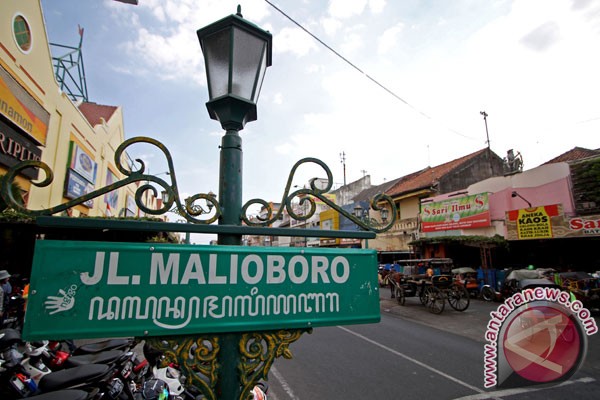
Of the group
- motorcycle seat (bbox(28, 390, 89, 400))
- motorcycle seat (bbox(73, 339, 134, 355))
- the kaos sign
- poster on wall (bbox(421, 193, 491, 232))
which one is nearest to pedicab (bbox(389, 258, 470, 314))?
poster on wall (bbox(421, 193, 491, 232))

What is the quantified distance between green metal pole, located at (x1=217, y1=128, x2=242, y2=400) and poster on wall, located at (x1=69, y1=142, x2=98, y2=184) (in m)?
11.6

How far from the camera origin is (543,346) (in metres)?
5.30

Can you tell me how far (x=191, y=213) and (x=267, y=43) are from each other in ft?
3.51

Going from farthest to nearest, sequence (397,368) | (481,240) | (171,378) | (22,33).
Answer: (481,240), (22,33), (397,368), (171,378)

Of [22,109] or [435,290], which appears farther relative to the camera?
[435,290]

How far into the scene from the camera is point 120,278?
1.19 meters

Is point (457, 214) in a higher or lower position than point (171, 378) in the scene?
higher

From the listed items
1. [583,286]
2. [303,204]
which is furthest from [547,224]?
[303,204]

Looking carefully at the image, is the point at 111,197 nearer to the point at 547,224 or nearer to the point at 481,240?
the point at 481,240

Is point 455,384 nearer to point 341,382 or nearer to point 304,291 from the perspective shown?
point 341,382

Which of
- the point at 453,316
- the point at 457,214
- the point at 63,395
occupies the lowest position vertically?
the point at 453,316

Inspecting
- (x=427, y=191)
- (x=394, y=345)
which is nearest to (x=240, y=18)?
(x=394, y=345)

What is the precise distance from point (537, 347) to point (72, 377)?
6.90 metres

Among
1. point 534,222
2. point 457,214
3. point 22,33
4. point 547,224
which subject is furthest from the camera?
point 457,214
